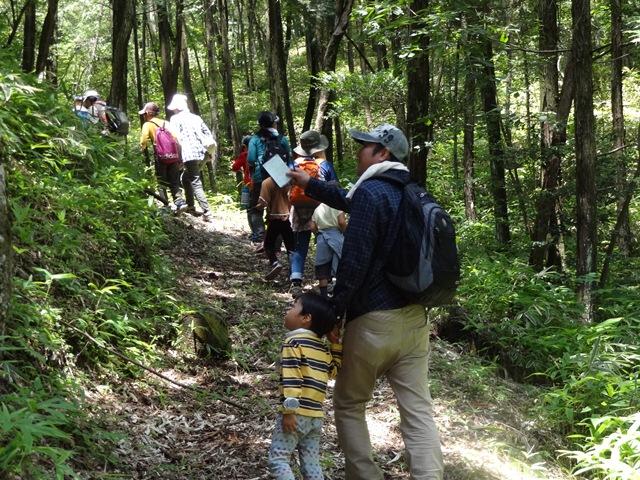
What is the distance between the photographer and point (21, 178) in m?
5.58

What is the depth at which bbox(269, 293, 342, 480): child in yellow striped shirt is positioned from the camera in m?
3.44

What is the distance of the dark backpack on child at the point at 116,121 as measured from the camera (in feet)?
32.1

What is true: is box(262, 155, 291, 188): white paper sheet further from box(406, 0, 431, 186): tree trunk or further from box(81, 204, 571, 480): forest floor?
box(406, 0, 431, 186): tree trunk

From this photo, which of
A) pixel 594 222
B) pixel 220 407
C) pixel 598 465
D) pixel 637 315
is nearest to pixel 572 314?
Result: pixel 637 315

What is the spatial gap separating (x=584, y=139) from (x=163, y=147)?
6.36 meters

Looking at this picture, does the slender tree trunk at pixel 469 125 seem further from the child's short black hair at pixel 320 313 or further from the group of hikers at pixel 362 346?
the child's short black hair at pixel 320 313

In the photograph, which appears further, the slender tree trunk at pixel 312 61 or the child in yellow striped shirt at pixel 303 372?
the slender tree trunk at pixel 312 61

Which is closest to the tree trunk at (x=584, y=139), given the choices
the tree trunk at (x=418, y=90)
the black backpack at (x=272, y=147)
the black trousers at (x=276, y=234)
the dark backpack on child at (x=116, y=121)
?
the tree trunk at (x=418, y=90)

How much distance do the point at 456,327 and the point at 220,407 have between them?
3494mm

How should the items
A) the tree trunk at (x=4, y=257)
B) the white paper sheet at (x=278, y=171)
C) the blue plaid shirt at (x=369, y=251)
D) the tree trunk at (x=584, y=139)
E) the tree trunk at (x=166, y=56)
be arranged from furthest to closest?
the tree trunk at (x=166, y=56) → the tree trunk at (x=584, y=139) → the white paper sheet at (x=278, y=171) → the blue plaid shirt at (x=369, y=251) → the tree trunk at (x=4, y=257)

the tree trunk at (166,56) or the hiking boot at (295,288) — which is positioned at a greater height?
the tree trunk at (166,56)

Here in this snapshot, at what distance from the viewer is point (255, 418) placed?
16.6 feet

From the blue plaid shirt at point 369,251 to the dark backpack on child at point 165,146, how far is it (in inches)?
288

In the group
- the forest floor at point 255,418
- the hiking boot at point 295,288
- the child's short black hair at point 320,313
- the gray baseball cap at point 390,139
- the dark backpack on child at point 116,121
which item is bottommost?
the forest floor at point 255,418
